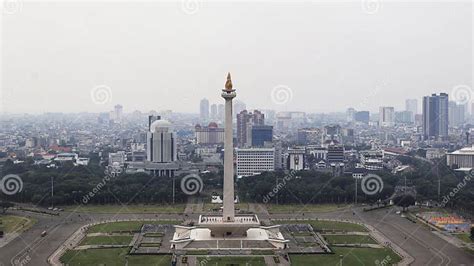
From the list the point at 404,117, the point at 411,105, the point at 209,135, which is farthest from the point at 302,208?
the point at 411,105

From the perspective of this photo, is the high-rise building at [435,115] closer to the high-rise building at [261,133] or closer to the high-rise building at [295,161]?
the high-rise building at [261,133]

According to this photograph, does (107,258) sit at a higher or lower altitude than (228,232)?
lower

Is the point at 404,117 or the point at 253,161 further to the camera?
the point at 404,117

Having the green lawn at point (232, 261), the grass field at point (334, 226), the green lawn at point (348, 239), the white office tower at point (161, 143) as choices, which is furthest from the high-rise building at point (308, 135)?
the green lawn at point (232, 261)

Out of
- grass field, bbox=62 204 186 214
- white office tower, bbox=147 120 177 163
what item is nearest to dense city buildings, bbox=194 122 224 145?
white office tower, bbox=147 120 177 163

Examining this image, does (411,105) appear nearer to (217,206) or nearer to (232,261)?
(217,206)

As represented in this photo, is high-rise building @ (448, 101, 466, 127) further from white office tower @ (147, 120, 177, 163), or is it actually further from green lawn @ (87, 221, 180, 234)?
green lawn @ (87, 221, 180, 234)

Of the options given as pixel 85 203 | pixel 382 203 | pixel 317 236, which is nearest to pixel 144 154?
pixel 85 203
